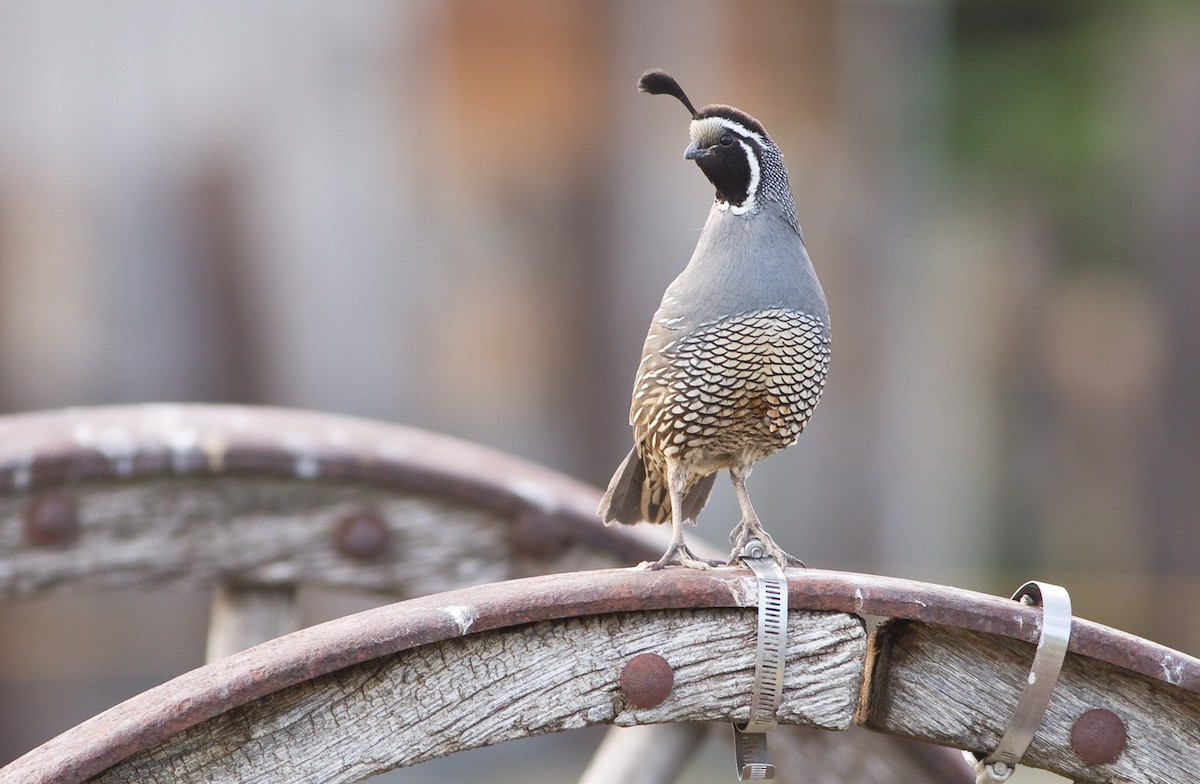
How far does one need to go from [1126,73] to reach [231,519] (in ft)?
23.4

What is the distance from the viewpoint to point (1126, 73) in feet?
27.7

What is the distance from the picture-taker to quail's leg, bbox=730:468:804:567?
208 centimetres

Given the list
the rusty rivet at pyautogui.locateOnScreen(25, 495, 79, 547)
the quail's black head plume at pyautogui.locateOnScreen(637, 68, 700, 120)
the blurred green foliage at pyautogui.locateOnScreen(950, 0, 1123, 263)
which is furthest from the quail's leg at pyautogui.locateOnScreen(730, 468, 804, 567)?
the blurred green foliage at pyautogui.locateOnScreen(950, 0, 1123, 263)

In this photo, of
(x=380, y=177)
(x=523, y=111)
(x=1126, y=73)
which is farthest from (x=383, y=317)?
(x=1126, y=73)

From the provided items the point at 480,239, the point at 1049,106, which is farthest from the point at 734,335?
the point at 1049,106

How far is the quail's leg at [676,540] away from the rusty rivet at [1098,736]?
495 millimetres

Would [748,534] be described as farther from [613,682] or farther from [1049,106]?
[1049,106]

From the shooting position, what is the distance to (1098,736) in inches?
69.0

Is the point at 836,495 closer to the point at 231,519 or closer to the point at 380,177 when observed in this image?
the point at 380,177

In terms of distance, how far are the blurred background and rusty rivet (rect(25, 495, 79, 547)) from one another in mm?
3740

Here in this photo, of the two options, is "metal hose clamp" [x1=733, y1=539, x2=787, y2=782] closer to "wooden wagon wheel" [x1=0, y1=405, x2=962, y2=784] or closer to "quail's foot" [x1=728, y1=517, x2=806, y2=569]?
"quail's foot" [x1=728, y1=517, x2=806, y2=569]

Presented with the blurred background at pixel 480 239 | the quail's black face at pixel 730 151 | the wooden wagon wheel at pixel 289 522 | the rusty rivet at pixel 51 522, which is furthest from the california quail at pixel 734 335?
the blurred background at pixel 480 239

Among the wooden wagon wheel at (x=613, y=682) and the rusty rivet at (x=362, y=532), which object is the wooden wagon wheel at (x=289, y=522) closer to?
the rusty rivet at (x=362, y=532)

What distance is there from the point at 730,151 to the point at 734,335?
0.98 feet
